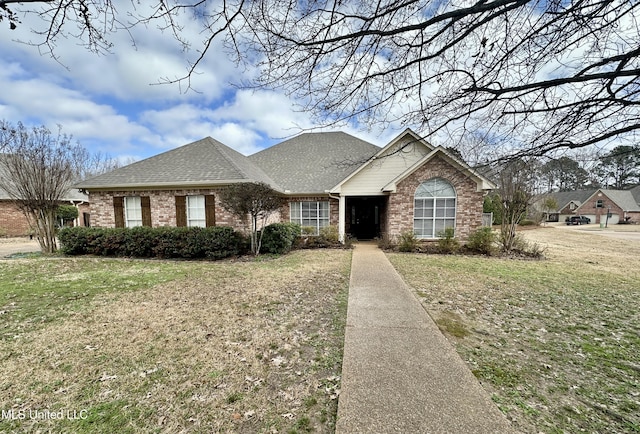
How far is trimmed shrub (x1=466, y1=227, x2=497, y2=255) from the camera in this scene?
36.1 ft

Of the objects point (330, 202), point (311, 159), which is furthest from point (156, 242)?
point (311, 159)

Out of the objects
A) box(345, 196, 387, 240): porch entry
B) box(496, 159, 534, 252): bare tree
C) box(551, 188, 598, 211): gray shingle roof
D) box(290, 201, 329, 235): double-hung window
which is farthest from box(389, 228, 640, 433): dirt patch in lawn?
box(551, 188, 598, 211): gray shingle roof

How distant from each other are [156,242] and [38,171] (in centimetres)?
580

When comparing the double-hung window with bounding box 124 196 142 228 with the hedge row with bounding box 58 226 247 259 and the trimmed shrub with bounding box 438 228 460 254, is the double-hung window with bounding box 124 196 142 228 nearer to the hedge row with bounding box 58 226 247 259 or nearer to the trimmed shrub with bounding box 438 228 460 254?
the hedge row with bounding box 58 226 247 259

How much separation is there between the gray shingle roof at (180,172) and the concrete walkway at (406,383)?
352 inches

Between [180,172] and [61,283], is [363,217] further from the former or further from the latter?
[61,283]

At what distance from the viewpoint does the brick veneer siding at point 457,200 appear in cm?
1205

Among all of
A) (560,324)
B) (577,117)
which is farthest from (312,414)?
(577,117)

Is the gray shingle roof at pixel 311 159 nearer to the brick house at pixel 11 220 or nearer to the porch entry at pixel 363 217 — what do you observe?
the porch entry at pixel 363 217

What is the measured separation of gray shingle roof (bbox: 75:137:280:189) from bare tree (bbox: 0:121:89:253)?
3.47 ft

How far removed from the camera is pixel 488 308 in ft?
16.8

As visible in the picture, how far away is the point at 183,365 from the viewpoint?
10.1 feet

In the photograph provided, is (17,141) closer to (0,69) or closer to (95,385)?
(0,69)

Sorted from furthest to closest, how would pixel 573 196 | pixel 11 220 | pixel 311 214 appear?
1. pixel 573 196
2. pixel 11 220
3. pixel 311 214
